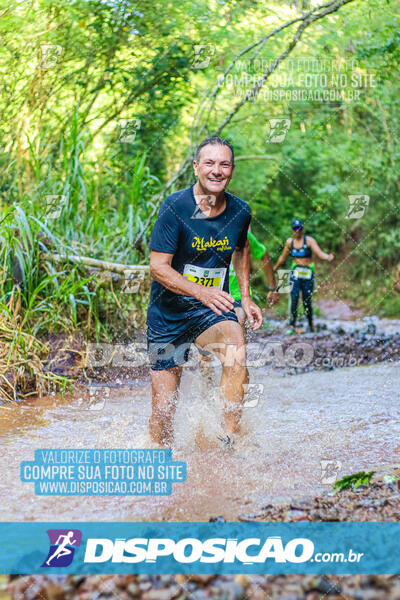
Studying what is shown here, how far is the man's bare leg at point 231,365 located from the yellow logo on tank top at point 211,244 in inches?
17.3

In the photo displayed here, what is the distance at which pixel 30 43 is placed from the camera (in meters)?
7.88

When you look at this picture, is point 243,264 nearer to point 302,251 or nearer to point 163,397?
point 163,397

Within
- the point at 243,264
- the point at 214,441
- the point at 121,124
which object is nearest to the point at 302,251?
the point at 121,124

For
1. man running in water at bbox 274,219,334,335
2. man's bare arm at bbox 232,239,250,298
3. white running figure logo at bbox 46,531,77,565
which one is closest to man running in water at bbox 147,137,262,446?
man's bare arm at bbox 232,239,250,298

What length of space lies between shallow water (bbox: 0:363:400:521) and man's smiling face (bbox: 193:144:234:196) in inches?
62.0

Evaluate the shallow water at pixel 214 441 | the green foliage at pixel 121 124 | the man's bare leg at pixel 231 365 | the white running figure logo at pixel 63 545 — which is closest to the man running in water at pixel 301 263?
the green foliage at pixel 121 124

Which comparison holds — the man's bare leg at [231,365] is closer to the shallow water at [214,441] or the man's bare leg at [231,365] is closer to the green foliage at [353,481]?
the shallow water at [214,441]

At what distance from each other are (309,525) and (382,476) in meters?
0.78

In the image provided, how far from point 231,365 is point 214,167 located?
44.5 inches

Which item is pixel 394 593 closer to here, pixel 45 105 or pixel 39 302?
pixel 39 302

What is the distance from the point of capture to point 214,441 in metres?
4.11

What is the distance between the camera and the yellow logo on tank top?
3.72m

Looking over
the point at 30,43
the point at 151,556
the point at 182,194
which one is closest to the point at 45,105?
the point at 30,43

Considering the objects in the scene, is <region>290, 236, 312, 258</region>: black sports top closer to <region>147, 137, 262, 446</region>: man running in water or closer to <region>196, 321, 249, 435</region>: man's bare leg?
<region>147, 137, 262, 446</region>: man running in water
